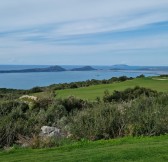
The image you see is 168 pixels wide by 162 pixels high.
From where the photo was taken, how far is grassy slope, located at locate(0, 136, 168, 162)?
776 centimetres

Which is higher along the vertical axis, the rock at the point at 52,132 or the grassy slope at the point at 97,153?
the grassy slope at the point at 97,153

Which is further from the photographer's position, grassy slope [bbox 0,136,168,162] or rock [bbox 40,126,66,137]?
rock [bbox 40,126,66,137]

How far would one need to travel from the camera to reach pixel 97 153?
27.2 ft

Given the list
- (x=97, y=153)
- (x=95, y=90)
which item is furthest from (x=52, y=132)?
(x=95, y=90)

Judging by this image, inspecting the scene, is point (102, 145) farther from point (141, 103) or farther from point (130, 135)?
point (141, 103)

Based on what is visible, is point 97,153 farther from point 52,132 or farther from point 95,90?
point 95,90

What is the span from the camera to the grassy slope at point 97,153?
7.76m

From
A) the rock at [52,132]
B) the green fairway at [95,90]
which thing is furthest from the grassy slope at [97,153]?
the green fairway at [95,90]

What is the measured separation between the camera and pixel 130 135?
1146cm

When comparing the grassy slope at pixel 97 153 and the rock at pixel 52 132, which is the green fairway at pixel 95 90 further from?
the grassy slope at pixel 97 153

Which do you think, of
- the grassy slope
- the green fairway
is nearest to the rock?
the grassy slope

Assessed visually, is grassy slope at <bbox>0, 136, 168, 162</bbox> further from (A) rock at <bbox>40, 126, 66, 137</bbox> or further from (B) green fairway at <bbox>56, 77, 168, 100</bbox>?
(B) green fairway at <bbox>56, 77, 168, 100</bbox>

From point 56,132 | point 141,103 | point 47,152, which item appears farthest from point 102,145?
point 141,103

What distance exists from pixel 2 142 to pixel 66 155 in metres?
3.77
